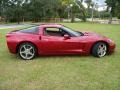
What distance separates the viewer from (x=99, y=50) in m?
9.56

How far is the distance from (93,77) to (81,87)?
2.87 ft

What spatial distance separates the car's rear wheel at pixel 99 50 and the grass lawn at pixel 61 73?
20 cm

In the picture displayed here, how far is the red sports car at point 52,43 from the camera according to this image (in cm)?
937

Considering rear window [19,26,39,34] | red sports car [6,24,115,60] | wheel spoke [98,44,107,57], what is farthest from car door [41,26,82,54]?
wheel spoke [98,44,107,57]

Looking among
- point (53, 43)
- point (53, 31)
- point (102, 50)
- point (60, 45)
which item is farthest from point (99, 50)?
point (53, 31)

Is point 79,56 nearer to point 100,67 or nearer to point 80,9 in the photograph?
point 100,67

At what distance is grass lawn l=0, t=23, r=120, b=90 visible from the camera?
615cm

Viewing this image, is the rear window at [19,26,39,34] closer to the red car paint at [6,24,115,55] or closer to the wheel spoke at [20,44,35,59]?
the red car paint at [6,24,115,55]

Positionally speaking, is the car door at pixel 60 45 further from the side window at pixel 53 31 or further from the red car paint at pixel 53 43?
the side window at pixel 53 31

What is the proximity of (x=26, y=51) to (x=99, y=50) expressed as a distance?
2.55 meters

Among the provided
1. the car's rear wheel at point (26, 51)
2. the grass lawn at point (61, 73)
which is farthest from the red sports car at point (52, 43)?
the grass lawn at point (61, 73)

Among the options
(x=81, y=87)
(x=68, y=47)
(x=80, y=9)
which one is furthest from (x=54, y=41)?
(x=80, y=9)

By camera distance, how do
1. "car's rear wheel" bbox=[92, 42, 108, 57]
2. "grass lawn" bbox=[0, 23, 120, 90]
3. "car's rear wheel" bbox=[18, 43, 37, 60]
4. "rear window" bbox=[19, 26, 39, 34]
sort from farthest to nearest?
"rear window" bbox=[19, 26, 39, 34]
"car's rear wheel" bbox=[92, 42, 108, 57]
"car's rear wheel" bbox=[18, 43, 37, 60]
"grass lawn" bbox=[0, 23, 120, 90]

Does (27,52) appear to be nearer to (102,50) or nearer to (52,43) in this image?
(52,43)
